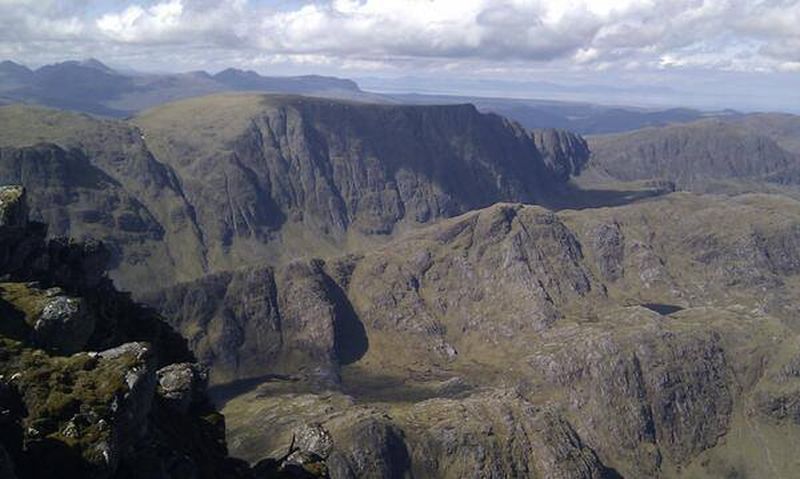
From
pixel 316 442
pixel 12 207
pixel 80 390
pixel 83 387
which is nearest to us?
pixel 80 390

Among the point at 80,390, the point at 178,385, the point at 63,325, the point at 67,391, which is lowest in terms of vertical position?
the point at 178,385

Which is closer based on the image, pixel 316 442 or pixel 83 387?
pixel 83 387

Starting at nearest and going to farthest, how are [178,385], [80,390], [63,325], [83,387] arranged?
[80,390], [83,387], [63,325], [178,385]

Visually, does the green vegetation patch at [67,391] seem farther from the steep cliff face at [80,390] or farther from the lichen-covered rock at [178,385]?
the lichen-covered rock at [178,385]

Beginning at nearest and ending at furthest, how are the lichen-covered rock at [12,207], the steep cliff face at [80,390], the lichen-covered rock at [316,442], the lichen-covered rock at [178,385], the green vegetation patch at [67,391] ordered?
the steep cliff face at [80,390] < the green vegetation patch at [67,391] < the lichen-covered rock at [178,385] < the lichen-covered rock at [316,442] < the lichen-covered rock at [12,207]

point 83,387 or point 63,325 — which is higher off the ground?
point 63,325

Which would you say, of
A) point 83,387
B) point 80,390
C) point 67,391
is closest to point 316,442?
point 83,387

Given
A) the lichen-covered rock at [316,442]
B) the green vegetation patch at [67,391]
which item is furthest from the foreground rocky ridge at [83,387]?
the lichen-covered rock at [316,442]

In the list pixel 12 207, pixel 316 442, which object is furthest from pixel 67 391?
pixel 12 207

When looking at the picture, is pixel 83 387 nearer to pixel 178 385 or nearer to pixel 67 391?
pixel 67 391
